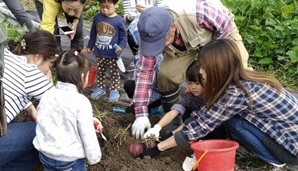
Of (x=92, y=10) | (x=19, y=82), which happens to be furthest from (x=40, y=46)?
(x=92, y=10)

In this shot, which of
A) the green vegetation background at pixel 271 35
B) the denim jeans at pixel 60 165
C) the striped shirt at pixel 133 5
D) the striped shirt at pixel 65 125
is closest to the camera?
the striped shirt at pixel 65 125

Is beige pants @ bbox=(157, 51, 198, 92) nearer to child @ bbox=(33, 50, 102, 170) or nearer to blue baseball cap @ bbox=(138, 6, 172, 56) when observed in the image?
blue baseball cap @ bbox=(138, 6, 172, 56)

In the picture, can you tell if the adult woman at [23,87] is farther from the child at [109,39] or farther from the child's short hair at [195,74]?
the child at [109,39]

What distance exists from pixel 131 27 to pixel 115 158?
1443 millimetres

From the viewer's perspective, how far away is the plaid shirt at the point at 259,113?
2.82 meters

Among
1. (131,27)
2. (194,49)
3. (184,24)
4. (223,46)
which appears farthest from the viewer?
(131,27)

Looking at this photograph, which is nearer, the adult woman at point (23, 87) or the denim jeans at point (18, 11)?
the adult woman at point (23, 87)

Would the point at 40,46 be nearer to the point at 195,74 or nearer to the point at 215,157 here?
the point at 195,74

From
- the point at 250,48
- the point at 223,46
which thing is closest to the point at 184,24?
the point at 223,46

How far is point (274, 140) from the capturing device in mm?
2953

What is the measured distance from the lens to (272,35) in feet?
16.0

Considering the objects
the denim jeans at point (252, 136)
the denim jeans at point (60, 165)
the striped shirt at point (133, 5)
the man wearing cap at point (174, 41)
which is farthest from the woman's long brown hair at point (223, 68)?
the striped shirt at point (133, 5)

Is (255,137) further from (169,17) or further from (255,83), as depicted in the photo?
(169,17)

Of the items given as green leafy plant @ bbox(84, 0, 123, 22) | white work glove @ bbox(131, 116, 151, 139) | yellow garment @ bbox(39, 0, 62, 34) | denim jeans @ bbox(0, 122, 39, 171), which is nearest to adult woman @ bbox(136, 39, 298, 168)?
white work glove @ bbox(131, 116, 151, 139)
